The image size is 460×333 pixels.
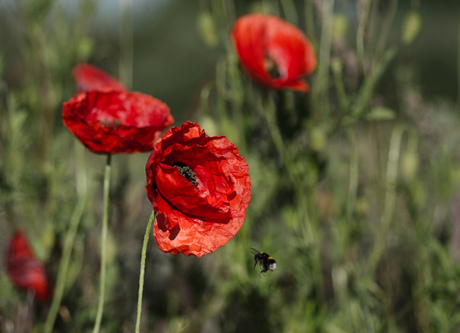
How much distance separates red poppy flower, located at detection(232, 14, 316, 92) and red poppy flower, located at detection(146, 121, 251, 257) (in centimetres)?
39

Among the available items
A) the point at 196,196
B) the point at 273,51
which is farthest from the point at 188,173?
the point at 273,51

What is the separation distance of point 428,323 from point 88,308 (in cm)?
74

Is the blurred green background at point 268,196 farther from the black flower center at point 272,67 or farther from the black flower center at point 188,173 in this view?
the black flower center at point 188,173

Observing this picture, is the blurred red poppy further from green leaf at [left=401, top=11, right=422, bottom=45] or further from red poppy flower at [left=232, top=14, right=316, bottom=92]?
green leaf at [left=401, top=11, right=422, bottom=45]

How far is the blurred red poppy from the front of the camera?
21.0 inches

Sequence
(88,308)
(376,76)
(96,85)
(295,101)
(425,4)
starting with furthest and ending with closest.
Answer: (425,4) → (96,85) → (295,101) → (88,308) → (376,76)

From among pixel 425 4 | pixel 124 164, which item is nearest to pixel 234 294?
pixel 124 164

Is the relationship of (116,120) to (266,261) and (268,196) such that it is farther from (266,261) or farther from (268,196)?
(268,196)

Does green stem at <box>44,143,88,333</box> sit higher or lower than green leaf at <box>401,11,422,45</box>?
lower

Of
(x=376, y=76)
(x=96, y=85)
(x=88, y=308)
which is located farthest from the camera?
(x=96, y=85)

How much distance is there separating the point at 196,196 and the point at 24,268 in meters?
0.57

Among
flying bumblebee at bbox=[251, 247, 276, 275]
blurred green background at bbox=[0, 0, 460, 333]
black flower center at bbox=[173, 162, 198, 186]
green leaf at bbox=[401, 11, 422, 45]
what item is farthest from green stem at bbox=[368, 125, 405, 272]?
black flower center at bbox=[173, 162, 198, 186]

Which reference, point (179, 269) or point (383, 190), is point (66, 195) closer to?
point (179, 269)

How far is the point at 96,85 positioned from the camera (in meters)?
1.19
